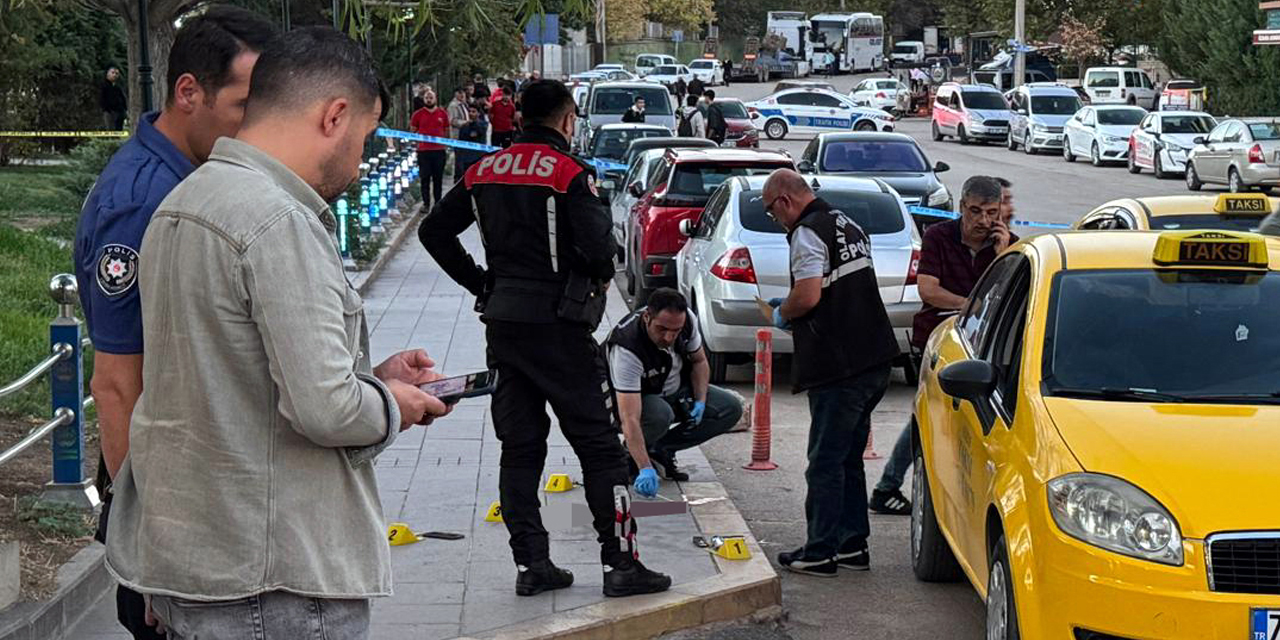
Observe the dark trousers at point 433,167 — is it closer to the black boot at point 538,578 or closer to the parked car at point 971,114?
the black boot at point 538,578

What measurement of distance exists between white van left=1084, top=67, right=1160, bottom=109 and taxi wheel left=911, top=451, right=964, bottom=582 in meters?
54.4

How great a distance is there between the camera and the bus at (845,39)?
312 feet

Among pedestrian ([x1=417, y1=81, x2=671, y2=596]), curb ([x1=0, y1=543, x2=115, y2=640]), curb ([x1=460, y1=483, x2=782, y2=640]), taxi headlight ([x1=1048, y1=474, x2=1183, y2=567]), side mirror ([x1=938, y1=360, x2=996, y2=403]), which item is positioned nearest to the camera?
taxi headlight ([x1=1048, y1=474, x2=1183, y2=567])

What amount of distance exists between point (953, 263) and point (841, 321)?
1.89 metres

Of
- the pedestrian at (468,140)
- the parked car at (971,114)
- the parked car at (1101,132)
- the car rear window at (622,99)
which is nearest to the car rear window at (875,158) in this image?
the pedestrian at (468,140)


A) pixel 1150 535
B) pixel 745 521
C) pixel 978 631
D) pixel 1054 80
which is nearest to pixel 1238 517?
pixel 1150 535

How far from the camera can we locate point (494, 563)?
7367 mm

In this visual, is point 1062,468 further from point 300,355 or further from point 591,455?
point 300,355

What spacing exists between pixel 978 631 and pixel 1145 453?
6.21ft

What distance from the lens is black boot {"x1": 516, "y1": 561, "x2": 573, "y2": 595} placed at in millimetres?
6797

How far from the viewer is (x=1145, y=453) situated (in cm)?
529

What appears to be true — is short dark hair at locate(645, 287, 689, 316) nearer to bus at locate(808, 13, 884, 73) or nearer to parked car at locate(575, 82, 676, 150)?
parked car at locate(575, 82, 676, 150)

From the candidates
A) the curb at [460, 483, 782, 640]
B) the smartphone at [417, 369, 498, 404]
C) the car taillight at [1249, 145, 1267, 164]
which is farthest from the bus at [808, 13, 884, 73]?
the smartphone at [417, 369, 498, 404]

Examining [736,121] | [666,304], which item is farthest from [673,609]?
[736,121]
